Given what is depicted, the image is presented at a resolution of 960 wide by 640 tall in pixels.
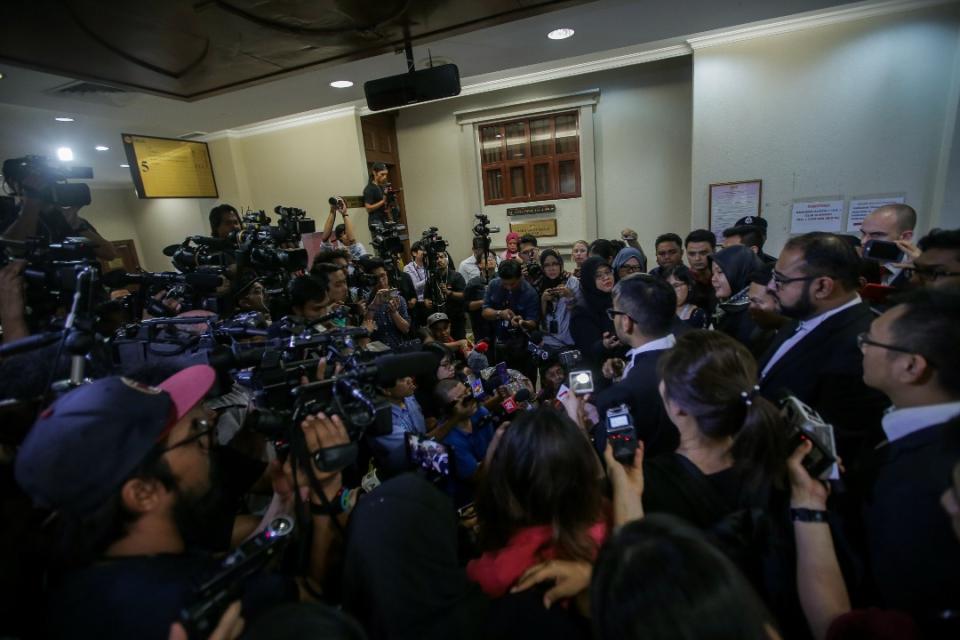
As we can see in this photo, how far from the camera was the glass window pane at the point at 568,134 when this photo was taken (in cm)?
597

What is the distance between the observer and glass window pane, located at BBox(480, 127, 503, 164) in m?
6.34

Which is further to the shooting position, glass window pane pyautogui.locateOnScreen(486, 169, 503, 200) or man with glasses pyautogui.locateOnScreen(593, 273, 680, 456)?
glass window pane pyautogui.locateOnScreen(486, 169, 503, 200)

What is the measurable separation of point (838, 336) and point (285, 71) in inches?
145

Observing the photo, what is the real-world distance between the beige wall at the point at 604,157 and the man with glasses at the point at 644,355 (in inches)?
184

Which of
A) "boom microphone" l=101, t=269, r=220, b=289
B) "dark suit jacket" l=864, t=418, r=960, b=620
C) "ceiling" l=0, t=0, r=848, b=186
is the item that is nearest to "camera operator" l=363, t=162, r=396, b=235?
"ceiling" l=0, t=0, r=848, b=186

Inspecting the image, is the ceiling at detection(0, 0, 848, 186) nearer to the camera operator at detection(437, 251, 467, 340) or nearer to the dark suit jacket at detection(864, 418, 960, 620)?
the camera operator at detection(437, 251, 467, 340)

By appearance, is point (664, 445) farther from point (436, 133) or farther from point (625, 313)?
point (436, 133)

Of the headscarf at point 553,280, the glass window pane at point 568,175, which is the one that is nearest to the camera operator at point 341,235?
the headscarf at point 553,280

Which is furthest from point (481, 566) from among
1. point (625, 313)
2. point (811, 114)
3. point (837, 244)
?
point (811, 114)

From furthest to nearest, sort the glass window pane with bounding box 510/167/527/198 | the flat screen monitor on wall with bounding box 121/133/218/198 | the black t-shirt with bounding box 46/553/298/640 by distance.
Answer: the glass window pane with bounding box 510/167/527/198
the flat screen monitor on wall with bounding box 121/133/218/198
the black t-shirt with bounding box 46/553/298/640

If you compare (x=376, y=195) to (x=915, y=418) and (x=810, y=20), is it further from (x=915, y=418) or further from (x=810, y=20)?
(x=915, y=418)

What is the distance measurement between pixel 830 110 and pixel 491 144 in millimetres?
3973

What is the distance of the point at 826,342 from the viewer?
1.57m

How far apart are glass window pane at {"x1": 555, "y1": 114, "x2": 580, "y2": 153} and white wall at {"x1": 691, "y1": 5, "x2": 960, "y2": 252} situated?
1744 mm
